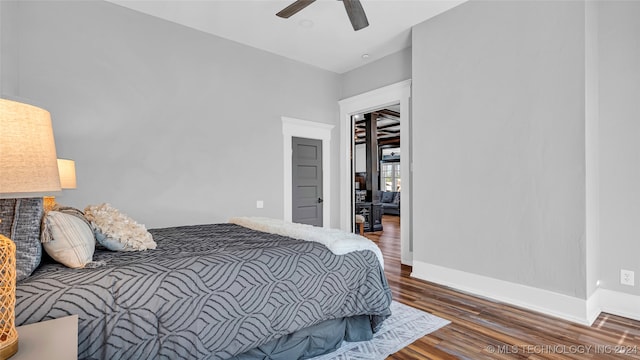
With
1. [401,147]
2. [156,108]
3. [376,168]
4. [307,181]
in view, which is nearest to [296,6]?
[156,108]

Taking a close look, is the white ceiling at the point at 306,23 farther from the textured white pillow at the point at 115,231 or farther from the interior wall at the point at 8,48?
the textured white pillow at the point at 115,231

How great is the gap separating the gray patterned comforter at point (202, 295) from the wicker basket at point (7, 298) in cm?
41

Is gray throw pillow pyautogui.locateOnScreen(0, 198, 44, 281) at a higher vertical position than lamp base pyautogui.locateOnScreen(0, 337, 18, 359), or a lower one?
higher

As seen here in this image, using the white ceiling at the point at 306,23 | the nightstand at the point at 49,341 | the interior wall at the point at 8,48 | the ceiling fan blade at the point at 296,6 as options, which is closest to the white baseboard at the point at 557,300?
the white ceiling at the point at 306,23

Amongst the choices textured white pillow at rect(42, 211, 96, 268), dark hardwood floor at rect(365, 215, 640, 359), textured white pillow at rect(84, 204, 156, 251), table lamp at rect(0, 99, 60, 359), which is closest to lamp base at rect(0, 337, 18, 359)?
table lamp at rect(0, 99, 60, 359)

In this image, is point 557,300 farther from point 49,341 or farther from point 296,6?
point 296,6

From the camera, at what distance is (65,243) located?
58.0 inches

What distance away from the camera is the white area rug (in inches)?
80.7

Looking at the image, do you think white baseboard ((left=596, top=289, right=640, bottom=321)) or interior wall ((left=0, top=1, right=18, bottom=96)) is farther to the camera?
white baseboard ((left=596, top=289, right=640, bottom=321))

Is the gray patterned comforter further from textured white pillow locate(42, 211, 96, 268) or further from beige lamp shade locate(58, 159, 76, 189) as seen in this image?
beige lamp shade locate(58, 159, 76, 189)

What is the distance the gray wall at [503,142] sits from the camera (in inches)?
103

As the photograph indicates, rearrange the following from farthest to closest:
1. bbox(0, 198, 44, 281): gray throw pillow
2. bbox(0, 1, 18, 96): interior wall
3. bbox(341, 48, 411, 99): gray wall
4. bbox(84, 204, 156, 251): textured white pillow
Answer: bbox(341, 48, 411, 99): gray wall
bbox(0, 1, 18, 96): interior wall
bbox(84, 204, 156, 251): textured white pillow
bbox(0, 198, 44, 281): gray throw pillow

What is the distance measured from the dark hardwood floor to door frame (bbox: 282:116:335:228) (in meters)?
2.29

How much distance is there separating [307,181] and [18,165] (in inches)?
170
